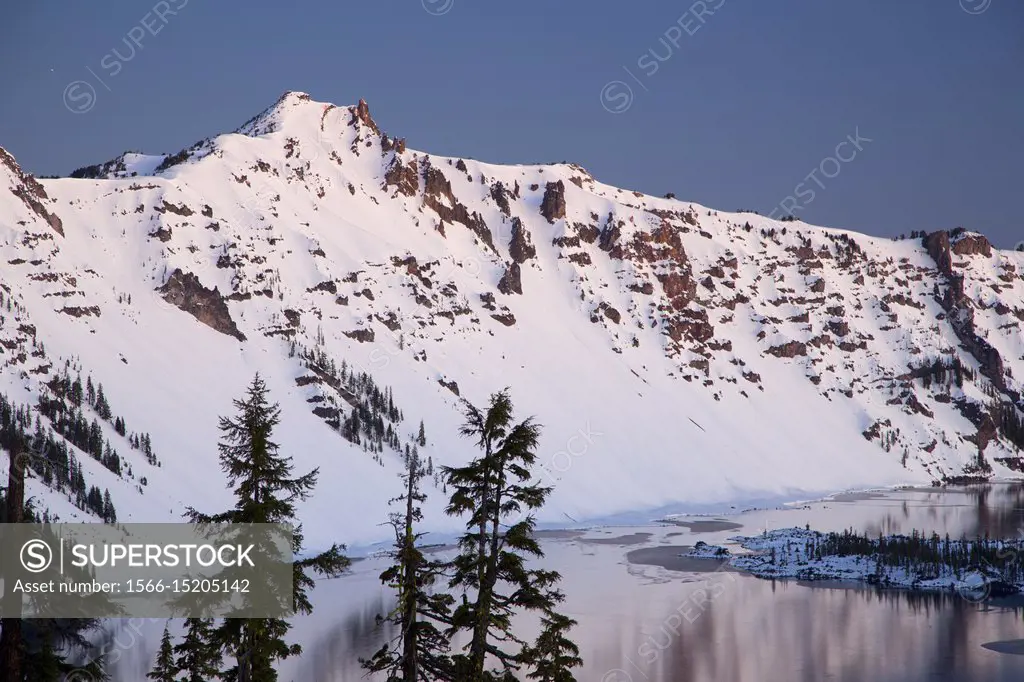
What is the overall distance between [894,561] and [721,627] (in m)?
41.3

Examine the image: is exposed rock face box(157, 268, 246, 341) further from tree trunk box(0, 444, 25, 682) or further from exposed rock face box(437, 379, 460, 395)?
tree trunk box(0, 444, 25, 682)

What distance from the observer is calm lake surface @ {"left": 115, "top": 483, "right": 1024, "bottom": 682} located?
69.8 metres

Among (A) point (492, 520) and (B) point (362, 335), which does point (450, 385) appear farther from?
(A) point (492, 520)

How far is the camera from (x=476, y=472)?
23250mm

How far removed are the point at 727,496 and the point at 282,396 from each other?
8798cm

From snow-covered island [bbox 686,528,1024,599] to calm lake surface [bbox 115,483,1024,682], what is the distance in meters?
4.17

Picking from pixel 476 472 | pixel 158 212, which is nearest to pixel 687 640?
pixel 476 472

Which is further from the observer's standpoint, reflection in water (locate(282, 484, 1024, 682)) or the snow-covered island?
the snow-covered island

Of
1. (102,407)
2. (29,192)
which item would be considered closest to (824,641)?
(102,407)

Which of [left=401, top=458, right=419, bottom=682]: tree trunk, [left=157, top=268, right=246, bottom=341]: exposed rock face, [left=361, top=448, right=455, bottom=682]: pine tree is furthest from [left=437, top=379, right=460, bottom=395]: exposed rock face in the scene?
[left=401, top=458, right=419, bottom=682]: tree trunk

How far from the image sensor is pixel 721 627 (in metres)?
85.4

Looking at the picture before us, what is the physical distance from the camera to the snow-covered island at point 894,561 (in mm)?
108062

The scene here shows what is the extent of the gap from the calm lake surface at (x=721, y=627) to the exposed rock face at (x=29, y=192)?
92879 millimetres

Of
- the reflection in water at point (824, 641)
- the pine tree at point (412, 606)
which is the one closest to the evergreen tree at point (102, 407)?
the reflection in water at point (824, 641)
